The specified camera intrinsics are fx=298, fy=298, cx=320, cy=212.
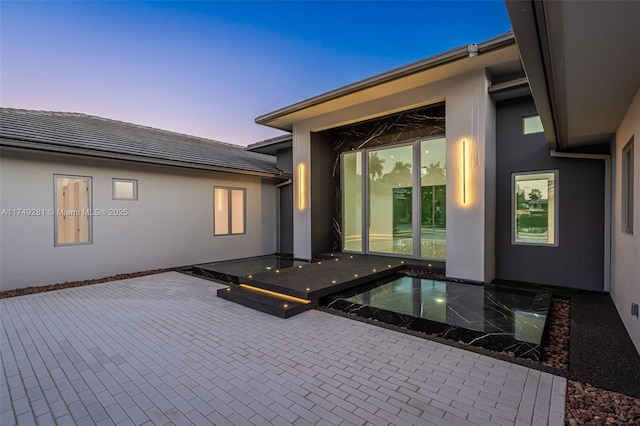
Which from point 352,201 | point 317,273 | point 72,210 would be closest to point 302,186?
point 352,201

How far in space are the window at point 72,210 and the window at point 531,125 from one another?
1009cm

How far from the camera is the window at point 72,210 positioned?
6.77 meters

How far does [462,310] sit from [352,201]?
17.8 feet

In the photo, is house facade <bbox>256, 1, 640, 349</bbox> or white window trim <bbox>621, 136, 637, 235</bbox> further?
white window trim <bbox>621, 136, 637, 235</bbox>

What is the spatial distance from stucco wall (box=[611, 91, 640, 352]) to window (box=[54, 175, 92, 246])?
992cm

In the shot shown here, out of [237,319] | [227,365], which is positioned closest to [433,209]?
[237,319]

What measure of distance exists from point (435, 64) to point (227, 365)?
6.07 meters

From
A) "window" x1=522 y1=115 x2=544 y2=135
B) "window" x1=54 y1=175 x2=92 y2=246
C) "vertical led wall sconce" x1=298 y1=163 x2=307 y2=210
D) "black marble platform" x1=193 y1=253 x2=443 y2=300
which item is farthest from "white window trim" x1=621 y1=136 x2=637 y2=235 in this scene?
"window" x1=54 y1=175 x2=92 y2=246

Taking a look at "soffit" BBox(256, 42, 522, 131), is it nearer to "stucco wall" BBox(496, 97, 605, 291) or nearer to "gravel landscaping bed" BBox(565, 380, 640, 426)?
"stucco wall" BBox(496, 97, 605, 291)

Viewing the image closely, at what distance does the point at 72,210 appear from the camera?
23.0 feet

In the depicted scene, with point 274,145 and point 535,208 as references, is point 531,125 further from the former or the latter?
point 274,145

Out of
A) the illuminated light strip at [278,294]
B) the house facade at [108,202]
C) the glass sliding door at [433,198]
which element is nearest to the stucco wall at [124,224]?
the house facade at [108,202]

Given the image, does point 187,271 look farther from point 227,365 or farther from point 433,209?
point 433,209

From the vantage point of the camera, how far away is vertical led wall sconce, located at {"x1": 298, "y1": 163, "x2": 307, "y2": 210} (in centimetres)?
926
